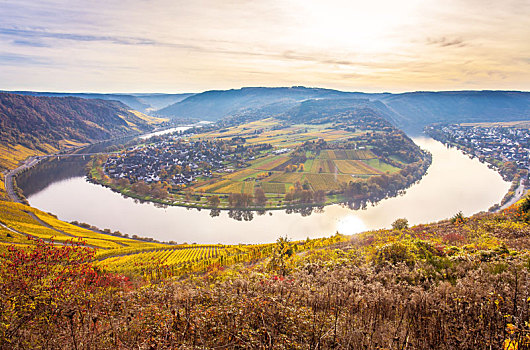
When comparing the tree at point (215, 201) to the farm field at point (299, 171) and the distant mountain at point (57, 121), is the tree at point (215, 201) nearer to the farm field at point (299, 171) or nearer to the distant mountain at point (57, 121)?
the farm field at point (299, 171)

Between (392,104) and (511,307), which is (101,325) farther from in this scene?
(392,104)

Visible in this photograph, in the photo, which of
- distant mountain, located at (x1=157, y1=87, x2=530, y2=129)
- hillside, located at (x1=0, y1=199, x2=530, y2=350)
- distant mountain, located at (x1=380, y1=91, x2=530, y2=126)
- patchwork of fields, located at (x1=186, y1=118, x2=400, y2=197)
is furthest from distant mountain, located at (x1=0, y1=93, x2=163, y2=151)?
distant mountain, located at (x1=380, y1=91, x2=530, y2=126)

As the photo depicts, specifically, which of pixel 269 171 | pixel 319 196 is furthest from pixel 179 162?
pixel 319 196

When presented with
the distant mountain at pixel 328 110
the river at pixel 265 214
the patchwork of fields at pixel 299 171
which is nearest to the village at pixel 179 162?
the patchwork of fields at pixel 299 171

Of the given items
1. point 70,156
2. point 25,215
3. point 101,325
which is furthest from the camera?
point 70,156

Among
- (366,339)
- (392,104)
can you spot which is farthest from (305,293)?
(392,104)

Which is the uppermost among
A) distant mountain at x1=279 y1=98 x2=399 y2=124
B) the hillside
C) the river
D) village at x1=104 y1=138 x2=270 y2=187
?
distant mountain at x1=279 y1=98 x2=399 y2=124

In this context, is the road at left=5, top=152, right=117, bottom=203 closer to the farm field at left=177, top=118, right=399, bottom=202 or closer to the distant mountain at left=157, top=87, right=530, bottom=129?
the farm field at left=177, top=118, right=399, bottom=202
